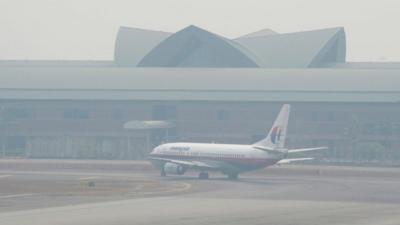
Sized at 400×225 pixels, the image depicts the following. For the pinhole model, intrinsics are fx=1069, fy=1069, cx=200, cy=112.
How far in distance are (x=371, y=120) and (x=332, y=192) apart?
78196 mm

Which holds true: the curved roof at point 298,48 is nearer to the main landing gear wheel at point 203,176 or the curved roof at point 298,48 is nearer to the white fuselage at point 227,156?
the white fuselage at point 227,156

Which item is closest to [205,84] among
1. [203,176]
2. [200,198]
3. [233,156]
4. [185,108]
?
[185,108]

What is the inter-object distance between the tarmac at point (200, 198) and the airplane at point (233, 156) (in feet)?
4.11

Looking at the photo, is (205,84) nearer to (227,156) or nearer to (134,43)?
(134,43)

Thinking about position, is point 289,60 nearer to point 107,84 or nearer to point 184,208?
point 107,84

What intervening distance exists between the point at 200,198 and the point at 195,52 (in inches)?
4661

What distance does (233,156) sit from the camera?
3669 inches

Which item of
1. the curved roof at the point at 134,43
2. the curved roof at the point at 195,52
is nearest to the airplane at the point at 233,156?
the curved roof at the point at 195,52

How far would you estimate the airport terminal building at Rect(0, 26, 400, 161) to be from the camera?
148 metres

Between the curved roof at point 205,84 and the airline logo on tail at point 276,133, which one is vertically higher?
the curved roof at point 205,84

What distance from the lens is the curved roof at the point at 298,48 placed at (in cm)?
17776

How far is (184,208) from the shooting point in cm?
5684

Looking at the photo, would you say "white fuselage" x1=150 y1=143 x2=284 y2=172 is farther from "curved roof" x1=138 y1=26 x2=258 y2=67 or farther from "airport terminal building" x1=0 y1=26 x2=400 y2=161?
"curved roof" x1=138 y1=26 x2=258 y2=67

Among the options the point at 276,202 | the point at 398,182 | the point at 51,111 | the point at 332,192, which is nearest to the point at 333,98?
the point at 51,111
